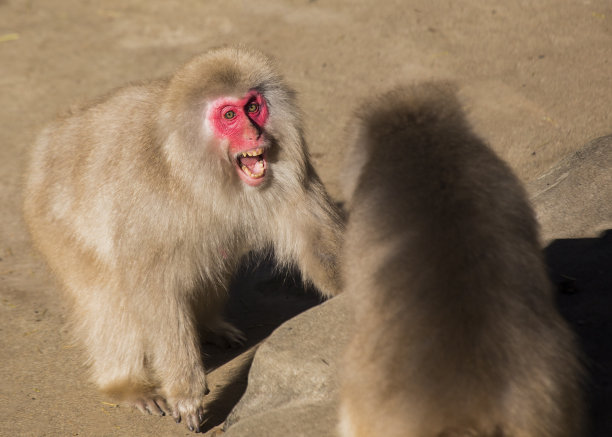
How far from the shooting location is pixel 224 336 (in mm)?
5207

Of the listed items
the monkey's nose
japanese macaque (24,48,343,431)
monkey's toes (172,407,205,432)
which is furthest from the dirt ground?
the monkey's nose

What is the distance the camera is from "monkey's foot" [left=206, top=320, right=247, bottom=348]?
520 cm

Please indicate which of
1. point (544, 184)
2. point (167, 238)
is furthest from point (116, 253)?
point (544, 184)

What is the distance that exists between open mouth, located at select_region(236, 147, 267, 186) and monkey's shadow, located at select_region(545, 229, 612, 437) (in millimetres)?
1509

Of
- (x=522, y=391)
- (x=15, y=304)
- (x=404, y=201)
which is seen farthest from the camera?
(x=15, y=304)

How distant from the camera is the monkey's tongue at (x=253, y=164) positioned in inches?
163

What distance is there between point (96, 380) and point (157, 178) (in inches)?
53.4

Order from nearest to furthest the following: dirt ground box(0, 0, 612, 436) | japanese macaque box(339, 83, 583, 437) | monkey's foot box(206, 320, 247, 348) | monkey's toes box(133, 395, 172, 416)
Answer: japanese macaque box(339, 83, 583, 437) → monkey's toes box(133, 395, 172, 416) → dirt ground box(0, 0, 612, 436) → monkey's foot box(206, 320, 247, 348)

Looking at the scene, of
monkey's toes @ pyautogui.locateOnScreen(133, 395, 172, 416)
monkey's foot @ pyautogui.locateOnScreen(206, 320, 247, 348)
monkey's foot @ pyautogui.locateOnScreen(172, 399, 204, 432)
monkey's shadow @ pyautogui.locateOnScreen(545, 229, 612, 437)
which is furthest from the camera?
monkey's foot @ pyautogui.locateOnScreen(206, 320, 247, 348)

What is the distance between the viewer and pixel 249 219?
169 inches

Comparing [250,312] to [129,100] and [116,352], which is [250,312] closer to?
A: [116,352]

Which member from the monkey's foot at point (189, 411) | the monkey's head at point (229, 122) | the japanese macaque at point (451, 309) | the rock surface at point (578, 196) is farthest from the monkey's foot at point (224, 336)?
the japanese macaque at point (451, 309)

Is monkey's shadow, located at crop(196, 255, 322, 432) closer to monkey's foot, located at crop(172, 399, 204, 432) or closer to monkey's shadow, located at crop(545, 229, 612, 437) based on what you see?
monkey's foot, located at crop(172, 399, 204, 432)

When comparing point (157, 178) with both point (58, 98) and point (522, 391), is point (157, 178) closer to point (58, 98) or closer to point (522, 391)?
point (522, 391)
